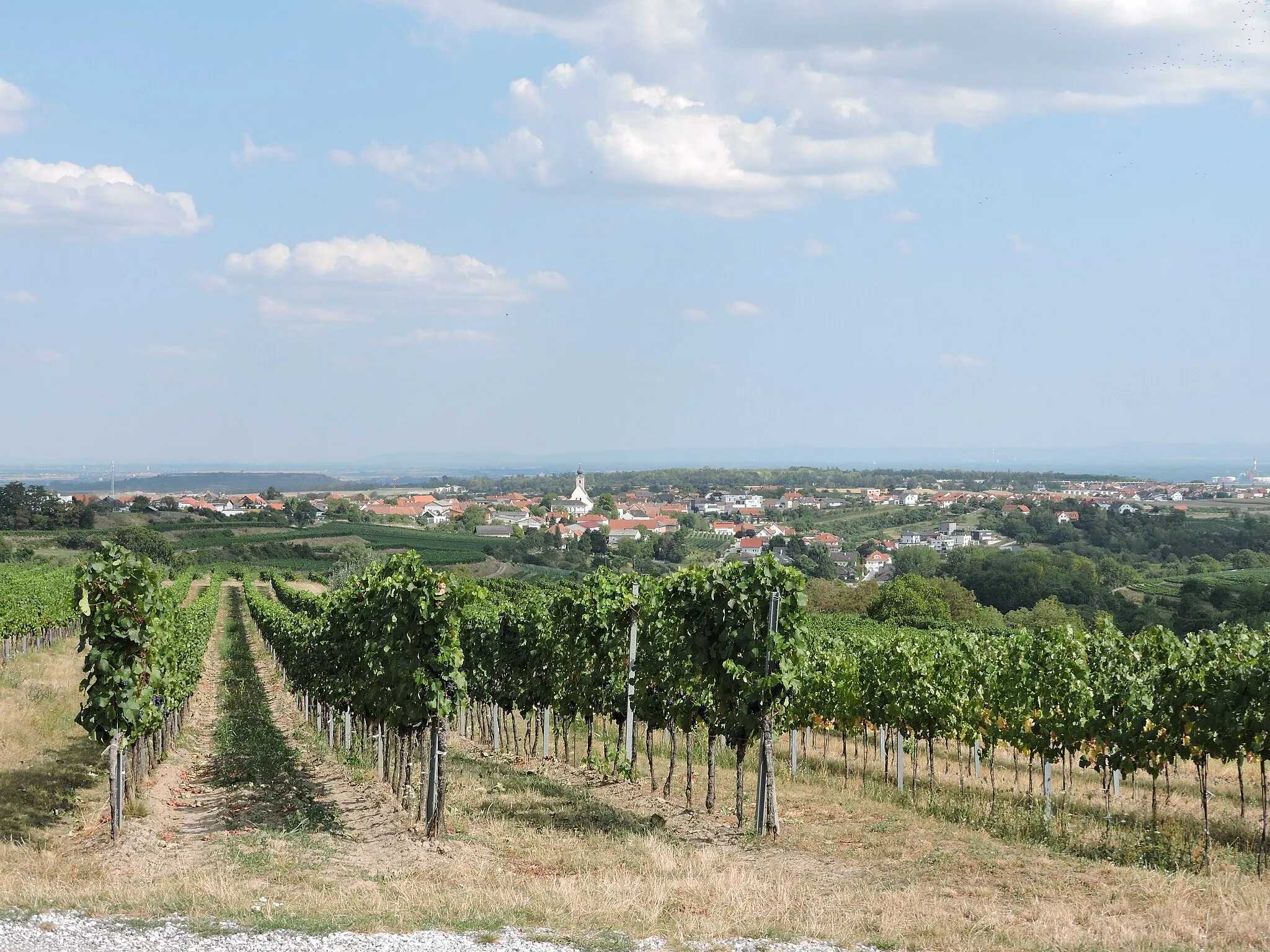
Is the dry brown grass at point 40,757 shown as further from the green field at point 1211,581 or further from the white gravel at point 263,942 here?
the green field at point 1211,581

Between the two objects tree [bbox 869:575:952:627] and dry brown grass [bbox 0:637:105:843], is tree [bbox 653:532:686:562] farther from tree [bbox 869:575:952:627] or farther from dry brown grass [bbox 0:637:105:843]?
dry brown grass [bbox 0:637:105:843]

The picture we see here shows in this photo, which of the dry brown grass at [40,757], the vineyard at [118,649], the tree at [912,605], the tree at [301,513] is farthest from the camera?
the tree at [301,513]

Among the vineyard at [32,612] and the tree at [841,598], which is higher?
the vineyard at [32,612]

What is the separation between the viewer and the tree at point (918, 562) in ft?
390

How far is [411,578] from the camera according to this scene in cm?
1675

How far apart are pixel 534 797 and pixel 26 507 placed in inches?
5103

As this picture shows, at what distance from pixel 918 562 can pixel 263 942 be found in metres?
120

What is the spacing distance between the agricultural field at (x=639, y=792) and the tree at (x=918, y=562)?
90.1 meters

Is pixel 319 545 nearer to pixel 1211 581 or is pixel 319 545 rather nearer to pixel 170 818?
pixel 1211 581

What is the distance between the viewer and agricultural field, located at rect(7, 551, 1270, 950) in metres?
11.2

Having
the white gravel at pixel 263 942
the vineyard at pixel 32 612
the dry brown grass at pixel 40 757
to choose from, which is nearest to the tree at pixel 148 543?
the vineyard at pixel 32 612

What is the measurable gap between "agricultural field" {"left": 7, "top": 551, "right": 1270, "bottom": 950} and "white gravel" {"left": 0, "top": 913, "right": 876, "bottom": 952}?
0.31 meters

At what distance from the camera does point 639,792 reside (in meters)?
21.2

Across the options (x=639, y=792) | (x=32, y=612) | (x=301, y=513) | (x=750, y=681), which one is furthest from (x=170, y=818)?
(x=301, y=513)
